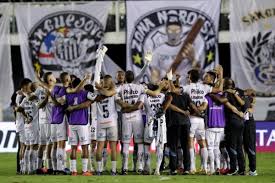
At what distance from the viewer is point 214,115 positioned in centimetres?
2470

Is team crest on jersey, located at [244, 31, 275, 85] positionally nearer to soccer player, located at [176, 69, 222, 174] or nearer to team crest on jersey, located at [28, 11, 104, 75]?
team crest on jersey, located at [28, 11, 104, 75]

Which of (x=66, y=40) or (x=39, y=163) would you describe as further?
(x=66, y=40)

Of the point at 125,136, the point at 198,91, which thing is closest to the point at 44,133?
the point at 125,136

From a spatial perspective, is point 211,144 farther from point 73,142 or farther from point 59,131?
point 59,131

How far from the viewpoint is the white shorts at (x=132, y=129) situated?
24.8m

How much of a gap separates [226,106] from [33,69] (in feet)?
62.9

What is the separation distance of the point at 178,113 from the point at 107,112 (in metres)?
1.69

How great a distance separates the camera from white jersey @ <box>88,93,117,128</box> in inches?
969

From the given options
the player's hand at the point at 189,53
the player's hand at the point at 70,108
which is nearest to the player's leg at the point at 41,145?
the player's hand at the point at 70,108

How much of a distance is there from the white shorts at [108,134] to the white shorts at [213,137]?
7.23 feet

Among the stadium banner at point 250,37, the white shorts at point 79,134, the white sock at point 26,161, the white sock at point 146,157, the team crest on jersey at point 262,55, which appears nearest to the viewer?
the white shorts at point 79,134

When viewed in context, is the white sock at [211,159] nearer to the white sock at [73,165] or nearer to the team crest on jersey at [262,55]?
the white sock at [73,165]

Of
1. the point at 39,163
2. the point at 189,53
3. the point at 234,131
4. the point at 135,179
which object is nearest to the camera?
the point at 135,179

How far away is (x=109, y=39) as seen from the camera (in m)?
44.5
